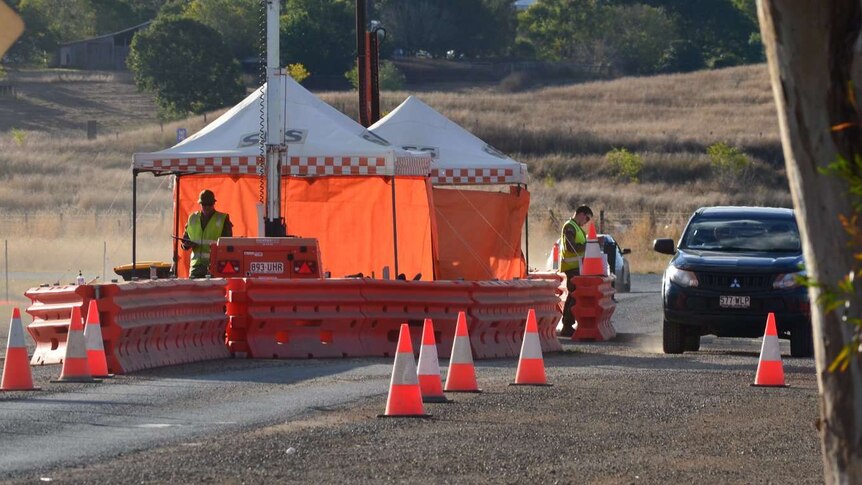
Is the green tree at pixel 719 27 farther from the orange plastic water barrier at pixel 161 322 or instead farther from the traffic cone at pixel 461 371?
the traffic cone at pixel 461 371

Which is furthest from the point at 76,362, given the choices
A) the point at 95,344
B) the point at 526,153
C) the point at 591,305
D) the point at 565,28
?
the point at 565,28

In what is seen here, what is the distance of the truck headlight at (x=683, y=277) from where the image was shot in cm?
1981

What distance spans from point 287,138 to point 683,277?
6.13m

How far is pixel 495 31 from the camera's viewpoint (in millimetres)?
148500

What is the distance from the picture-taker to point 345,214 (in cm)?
2627

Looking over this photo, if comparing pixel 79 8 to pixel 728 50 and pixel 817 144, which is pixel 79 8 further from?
pixel 817 144

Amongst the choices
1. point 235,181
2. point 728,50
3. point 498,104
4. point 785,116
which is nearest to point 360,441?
point 785,116

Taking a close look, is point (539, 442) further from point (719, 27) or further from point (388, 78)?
point (719, 27)

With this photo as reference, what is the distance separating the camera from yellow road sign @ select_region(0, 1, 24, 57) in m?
7.43

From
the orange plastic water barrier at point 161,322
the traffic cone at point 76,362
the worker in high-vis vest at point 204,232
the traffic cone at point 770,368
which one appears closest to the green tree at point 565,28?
the worker in high-vis vest at point 204,232

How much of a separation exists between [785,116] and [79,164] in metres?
82.1

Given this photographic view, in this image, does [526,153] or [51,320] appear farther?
[526,153]

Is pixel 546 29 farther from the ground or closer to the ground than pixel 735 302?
farther from the ground

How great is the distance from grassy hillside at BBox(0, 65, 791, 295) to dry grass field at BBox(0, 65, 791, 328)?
0.13 metres
